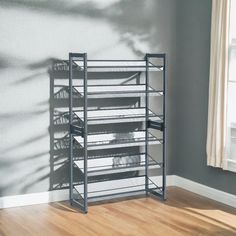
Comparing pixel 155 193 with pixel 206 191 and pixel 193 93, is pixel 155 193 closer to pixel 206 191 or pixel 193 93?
pixel 206 191

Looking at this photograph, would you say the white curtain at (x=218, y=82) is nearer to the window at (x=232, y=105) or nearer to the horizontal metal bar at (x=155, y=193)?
the window at (x=232, y=105)

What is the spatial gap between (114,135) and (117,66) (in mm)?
573

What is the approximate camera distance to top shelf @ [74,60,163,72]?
13.4ft

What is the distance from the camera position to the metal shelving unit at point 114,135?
4055 mm

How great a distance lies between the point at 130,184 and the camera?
14.8ft

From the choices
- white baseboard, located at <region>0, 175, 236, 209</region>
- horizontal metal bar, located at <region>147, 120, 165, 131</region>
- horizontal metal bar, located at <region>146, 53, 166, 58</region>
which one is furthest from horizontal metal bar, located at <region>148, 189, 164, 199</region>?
horizontal metal bar, located at <region>146, 53, 166, 58</region>

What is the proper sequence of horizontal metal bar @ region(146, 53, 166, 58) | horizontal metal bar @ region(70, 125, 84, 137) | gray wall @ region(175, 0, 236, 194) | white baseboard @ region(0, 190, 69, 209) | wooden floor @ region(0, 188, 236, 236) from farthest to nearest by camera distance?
gray wall @ region(175, 0, 236, 194), horizontal metal bar @ region(146, 53, 166, 58), white baseboard @ region(0, 190, 69, 209), horizontal metal bar @ region(70, 125, 84, 137), wooden floor @ region(0, 188, 236, 236)

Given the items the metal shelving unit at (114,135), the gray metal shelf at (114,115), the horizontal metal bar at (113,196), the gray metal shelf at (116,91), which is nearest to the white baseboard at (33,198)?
the metal shelving unit at (114,135)

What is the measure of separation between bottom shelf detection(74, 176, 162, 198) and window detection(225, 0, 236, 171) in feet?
2.25

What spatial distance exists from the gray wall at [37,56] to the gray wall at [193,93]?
0.55m

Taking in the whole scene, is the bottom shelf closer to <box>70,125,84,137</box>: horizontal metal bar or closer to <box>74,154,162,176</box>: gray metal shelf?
<box>74,154,162,176</box>: gray metal shelf

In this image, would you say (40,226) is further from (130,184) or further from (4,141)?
(130,184)

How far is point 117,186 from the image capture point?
14.6ft

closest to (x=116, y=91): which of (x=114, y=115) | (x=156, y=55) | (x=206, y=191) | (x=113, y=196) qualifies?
(x=114, y=115)
